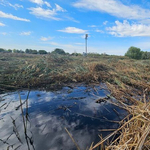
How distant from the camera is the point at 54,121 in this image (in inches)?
113

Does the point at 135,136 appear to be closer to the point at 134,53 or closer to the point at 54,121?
the point at 54,121

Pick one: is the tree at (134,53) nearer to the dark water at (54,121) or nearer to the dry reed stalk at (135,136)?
the dark water at (54,121)

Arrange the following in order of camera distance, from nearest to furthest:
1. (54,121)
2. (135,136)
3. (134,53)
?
1. (135,136)
2. (54,121)
3. (134,53)

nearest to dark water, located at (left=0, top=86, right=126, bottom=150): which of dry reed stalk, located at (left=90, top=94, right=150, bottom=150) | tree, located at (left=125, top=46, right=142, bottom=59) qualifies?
dry reed stalk, located at (left=90, top=94, right=150, bottom=150)

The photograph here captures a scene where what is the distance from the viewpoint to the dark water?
2209mm

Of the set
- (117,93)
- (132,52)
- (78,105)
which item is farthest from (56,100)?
(132,52)

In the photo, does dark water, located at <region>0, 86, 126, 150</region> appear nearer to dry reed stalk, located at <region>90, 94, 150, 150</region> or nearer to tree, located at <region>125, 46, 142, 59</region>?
dry reed stalk, located at <region>90, 94, 150, 150</region>

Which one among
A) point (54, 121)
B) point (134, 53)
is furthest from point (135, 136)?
point (134, 53)

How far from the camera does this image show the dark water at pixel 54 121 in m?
2.21

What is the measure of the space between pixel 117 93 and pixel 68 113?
236 cm

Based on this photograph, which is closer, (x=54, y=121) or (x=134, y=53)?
(x=54, y=121)

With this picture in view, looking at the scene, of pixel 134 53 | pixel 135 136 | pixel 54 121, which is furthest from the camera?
pixel 134 53

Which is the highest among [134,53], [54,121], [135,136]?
[134,53]

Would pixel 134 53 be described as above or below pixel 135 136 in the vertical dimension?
above
